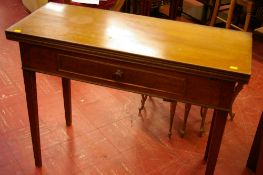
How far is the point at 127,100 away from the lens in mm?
2494

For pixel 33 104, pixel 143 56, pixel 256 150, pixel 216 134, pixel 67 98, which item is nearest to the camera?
pixel 143 56

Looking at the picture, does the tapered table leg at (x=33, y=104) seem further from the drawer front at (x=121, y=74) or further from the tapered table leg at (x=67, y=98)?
the tapered table leg at (x=67, y=98)

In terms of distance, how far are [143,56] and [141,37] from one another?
0.20 meters

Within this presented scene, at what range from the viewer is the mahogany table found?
127 cm

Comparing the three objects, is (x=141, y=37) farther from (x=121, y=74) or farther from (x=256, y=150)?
(x=256, y=150)

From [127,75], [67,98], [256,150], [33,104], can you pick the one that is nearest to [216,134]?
[127,75]

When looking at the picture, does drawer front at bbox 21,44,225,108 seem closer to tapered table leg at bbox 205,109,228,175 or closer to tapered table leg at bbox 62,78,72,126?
tapered table leg at bbox 205,109,228,175

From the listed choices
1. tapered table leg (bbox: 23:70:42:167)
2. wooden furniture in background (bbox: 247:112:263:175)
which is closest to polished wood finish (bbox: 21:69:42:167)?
tapered table leg (bbox: 23:70:42:167)

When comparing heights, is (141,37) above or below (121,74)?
above

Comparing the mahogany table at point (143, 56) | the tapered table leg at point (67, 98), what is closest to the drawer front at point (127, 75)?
the mahogany table at point (143, 56)

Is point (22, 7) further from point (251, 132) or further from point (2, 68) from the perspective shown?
point (251, 132)

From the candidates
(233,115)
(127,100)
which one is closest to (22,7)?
(127,100)

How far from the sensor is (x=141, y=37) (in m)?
1.45

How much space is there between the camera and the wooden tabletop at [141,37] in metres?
1.29
